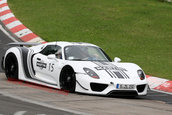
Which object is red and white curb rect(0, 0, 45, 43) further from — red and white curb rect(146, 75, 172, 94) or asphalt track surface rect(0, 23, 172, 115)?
asphalt track surface rect(0, 23, 172, 115)

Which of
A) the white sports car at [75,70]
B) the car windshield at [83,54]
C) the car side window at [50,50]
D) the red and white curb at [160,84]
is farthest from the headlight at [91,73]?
the red and white curb at [160,84]

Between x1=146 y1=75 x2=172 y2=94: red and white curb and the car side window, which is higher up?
the car side window

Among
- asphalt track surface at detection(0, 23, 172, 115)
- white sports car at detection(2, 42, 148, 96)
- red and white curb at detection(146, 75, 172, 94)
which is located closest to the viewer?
asphalt track surface at detection(0, 23, 172, 115)

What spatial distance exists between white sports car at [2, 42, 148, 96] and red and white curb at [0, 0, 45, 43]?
19.3 ft

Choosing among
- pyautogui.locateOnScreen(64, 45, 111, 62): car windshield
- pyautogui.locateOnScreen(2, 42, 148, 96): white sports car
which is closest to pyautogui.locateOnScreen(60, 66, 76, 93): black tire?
pyautogui.locateOnScreen(2, 42, 148, 96): white sports car

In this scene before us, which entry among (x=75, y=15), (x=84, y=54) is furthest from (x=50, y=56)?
(x=75, y=15)

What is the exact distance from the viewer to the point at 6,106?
319 inches

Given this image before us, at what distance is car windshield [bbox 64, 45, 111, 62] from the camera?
1134cm

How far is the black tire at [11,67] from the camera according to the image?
40.4 feet

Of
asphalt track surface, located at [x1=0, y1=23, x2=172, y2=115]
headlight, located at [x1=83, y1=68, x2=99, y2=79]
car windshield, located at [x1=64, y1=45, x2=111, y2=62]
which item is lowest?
asphalt track surface, located at [x1=0, y1=23, x2=172, y2=115]

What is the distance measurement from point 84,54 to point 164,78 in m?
3.10

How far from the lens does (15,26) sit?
65.6 feet

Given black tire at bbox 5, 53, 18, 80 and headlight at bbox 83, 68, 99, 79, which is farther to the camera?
black tire at bbox 5, 53, 18, 80

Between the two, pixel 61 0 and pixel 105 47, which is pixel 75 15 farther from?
pixel 105 47
